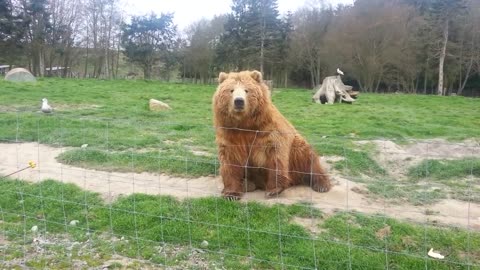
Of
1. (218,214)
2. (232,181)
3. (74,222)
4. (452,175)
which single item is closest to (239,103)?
(232,181)

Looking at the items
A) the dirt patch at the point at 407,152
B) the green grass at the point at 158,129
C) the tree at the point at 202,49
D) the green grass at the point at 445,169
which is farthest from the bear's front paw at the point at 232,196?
the tree at the point at 202,49

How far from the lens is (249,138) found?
5238 millimetres

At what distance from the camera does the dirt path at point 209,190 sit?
505cm

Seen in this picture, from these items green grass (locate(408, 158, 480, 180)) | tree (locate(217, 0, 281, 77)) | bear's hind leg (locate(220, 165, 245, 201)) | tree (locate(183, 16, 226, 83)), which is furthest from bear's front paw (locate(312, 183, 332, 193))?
tree (locate(183, 16, 226, 83))

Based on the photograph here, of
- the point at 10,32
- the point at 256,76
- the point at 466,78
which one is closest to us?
the point at 256,76

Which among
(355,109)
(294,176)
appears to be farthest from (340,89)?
(294,176)

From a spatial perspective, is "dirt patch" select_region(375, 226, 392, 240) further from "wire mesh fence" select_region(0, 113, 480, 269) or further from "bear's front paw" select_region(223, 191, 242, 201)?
"bear's front paw" select_region(223, 191, 242, 201)

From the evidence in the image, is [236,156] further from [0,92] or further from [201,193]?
[0,92]

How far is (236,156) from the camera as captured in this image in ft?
17.2

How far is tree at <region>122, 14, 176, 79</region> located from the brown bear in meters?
32.3

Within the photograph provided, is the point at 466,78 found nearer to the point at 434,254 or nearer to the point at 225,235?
the point at 434,254

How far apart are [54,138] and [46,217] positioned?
148 inches

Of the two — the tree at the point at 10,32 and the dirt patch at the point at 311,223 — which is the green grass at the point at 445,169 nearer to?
the dirt patch at the point at 311,223

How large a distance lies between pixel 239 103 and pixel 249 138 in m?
0.55
